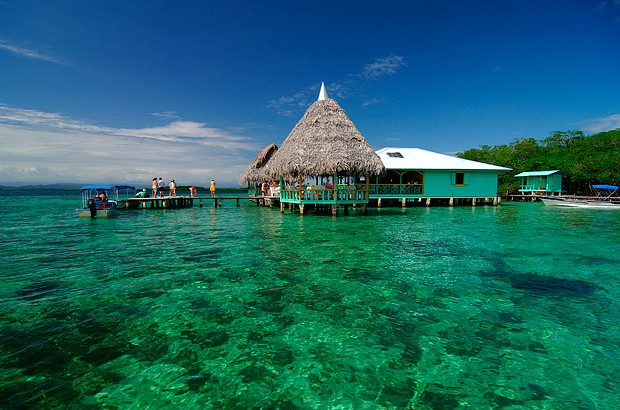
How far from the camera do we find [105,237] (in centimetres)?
Answer: 1088

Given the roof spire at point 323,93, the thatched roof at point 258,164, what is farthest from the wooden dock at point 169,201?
the roof spire at point 323,93

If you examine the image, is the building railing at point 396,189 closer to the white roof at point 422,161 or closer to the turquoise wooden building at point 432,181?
the turquoise wooden building at point 432,181

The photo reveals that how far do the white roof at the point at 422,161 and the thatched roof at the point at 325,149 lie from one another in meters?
6.58

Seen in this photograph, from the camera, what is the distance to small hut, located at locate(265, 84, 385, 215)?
1612 centimetres

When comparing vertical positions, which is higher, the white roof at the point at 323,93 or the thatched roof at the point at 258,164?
the white roof at the point at 323,93

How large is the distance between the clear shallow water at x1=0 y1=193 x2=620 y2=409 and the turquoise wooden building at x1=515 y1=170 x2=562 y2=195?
1225 inches

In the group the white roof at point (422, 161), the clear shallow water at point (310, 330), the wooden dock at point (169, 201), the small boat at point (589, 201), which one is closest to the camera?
the clear shallow water at point (310, 330)

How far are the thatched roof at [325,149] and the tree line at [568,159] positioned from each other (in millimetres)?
27552

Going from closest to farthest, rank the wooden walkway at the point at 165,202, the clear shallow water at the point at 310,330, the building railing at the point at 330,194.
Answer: the clear shallow water at the point at 310,330
the building railing at the point at 330,194
the wooden walkway at the point at 165,202

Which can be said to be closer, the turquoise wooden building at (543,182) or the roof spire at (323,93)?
the roof spire at (323,93)

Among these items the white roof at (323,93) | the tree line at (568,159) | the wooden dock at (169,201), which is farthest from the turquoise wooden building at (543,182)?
the wooden dock at (169,201)

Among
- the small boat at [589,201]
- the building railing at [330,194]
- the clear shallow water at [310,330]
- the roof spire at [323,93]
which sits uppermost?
the roof spire at [323,93]

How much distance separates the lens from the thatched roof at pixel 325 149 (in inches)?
632

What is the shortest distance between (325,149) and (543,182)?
101ft
